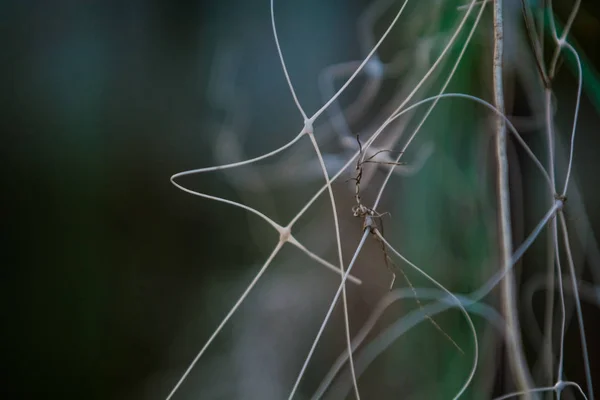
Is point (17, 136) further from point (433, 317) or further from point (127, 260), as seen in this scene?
point (433, 317)

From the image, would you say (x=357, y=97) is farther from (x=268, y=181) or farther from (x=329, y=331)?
(x=329, y=331)

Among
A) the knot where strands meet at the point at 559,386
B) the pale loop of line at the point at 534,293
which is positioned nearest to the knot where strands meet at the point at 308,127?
the pale loop of line at the point at 534,293

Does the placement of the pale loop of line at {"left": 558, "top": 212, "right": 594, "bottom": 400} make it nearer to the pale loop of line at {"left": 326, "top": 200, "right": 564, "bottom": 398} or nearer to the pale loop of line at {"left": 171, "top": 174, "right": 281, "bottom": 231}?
the pale loop of line at {"left": 326, "top": 200, "right": 564, "bottom": 398}

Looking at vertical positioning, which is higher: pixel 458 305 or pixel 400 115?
pixel 400 115

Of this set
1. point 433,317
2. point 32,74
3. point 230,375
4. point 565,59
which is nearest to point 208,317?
point 230,375

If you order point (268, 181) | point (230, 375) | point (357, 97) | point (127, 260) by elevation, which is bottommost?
point (230, 375)

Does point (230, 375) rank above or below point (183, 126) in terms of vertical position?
below

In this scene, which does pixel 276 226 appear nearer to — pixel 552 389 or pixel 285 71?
pixel 285 71

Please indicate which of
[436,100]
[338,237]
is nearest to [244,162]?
[338,237]
